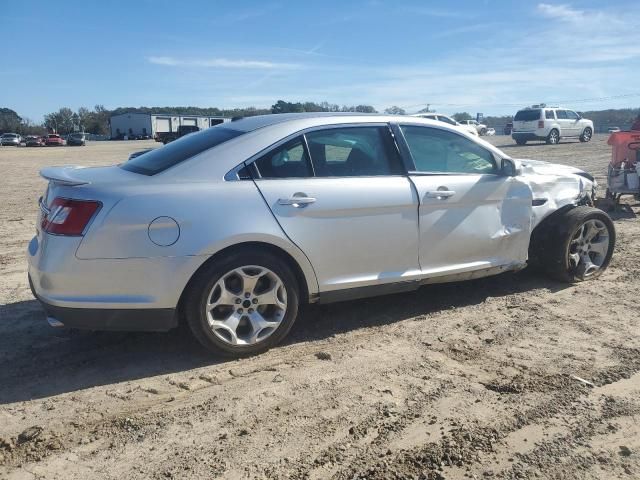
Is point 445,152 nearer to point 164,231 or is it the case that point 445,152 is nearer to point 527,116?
point 164,231

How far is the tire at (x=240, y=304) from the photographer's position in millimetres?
3561

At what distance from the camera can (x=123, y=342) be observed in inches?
160

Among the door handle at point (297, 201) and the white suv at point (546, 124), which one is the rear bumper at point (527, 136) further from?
the door handle at point (297, 201)

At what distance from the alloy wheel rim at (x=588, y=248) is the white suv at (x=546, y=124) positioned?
2457 centimetres

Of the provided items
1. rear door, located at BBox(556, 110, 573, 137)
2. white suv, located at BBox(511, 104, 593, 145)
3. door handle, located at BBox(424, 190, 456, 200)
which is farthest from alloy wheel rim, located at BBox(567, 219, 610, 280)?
rear door, located at BBox(556, 110, 573, 137)

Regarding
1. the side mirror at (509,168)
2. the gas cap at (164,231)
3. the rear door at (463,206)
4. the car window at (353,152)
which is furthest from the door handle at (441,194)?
the gas cap at (164,231)

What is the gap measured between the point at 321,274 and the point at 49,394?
1863 millimetres

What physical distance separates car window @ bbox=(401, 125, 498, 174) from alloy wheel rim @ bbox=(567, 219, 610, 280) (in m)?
1.15

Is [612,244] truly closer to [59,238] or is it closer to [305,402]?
[305,402]

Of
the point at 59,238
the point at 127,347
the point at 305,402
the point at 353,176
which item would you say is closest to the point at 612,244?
the point at 353,176

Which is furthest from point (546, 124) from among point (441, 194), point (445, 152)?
point (441, 194)

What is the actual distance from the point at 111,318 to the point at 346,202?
174 centimetres

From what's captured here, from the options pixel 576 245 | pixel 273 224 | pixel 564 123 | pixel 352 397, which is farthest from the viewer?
pixel 564 123

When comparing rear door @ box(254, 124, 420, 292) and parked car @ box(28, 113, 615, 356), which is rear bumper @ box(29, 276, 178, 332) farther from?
rear door @ box(254, 124, 420, 292)
